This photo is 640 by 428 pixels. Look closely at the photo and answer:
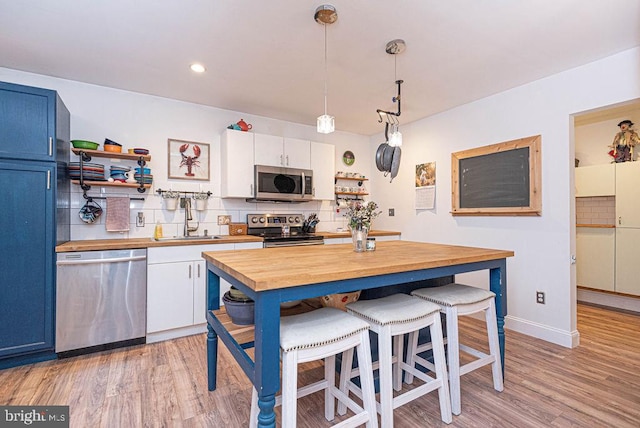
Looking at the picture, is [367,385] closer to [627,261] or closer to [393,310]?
[393,310]

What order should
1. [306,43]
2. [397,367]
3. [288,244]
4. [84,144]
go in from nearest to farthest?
1. [397,367]
2. [306,43]
3. [84,144]
4. [288,244]

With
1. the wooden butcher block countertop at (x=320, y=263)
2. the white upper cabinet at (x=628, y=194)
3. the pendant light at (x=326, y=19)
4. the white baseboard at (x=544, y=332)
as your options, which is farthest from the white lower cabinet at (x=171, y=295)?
the white upper cabinet at (x=628, y=194)

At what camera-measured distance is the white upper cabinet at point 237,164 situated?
11.2 ft

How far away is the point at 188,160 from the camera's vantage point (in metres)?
3.43

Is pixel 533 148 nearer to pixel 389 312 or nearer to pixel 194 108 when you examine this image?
pixel 389 312

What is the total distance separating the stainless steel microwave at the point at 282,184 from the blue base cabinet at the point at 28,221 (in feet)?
5.83

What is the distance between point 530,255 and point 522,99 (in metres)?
1.48

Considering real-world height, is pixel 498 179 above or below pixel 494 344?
above

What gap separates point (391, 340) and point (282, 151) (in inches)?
104

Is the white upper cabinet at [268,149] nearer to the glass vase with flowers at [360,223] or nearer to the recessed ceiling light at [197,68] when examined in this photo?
the recessed ceiling light at [197,68]

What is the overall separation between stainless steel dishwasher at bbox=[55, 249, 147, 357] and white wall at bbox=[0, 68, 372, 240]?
0.59 m

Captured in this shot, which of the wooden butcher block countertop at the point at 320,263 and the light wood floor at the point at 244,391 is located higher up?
the wooden butcher block countertop at the point at 320,263

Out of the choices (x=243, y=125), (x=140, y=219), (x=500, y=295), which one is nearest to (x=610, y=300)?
(x=500, y=295)

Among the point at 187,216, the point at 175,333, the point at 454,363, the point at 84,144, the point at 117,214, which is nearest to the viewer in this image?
the point at 454,363
